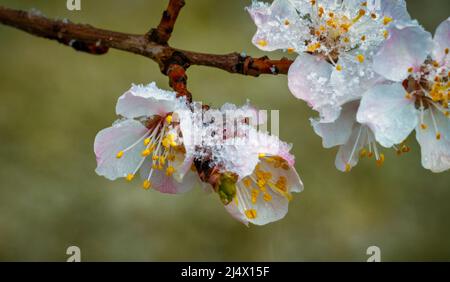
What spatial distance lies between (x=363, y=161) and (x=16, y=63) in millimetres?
1304

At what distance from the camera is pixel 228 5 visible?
2264 millimetres

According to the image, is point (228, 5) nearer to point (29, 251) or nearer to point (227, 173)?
point (29, 251)

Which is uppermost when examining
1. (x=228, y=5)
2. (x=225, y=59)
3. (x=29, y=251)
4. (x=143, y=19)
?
(x=228, y=5)

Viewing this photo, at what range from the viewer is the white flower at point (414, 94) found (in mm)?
604

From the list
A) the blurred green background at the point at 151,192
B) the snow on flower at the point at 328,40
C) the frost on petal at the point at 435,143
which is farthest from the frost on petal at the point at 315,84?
the blurred green background at the point at 151,192

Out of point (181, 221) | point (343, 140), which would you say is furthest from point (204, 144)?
point (181, 221)

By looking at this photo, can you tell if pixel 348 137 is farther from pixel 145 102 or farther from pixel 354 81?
pixel 145 102

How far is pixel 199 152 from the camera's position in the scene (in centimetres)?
63

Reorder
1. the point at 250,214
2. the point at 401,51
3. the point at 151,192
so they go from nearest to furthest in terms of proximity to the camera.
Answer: the point at 401,51 → the point at 250,214 → the point at 151,192

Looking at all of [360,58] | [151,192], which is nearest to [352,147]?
[360,58]

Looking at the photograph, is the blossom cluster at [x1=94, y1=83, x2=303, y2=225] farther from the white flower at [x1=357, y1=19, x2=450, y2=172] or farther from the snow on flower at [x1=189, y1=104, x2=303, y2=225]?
the white flower at [x1=357, y1=19, x2=450, y2=172]

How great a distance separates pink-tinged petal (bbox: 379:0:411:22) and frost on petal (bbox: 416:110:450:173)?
116 mm

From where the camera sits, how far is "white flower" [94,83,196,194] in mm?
655

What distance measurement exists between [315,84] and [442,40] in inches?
5.8
